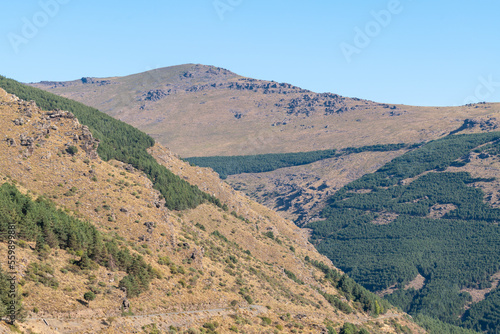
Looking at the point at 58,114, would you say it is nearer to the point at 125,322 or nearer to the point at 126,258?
the point at 126,258

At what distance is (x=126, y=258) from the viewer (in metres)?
82.4

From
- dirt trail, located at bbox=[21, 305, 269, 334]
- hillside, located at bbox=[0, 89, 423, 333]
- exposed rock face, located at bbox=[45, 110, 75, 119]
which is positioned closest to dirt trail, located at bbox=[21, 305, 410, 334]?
dirt trail, located at bbox=[21, 305, 269, 334]

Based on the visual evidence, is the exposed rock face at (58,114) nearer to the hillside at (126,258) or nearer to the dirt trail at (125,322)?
the hillside at (126,258)

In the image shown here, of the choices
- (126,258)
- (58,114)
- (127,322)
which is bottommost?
(127,322)

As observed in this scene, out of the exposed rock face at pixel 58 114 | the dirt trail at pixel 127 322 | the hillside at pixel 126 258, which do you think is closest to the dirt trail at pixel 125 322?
the dirt trail at pixel 127 322

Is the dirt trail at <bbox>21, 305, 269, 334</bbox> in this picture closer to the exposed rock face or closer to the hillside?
the hillside

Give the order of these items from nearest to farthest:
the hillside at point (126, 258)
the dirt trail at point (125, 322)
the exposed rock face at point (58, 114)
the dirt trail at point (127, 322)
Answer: the dirt trail at point (125, 322) → the dirt trail at point (127, 322) → the hillside at point (126, 258) → the exposed rock face at point (58, 114)

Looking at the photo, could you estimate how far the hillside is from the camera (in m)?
67.6

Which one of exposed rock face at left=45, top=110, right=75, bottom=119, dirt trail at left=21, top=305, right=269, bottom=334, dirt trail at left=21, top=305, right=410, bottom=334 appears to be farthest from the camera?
exposed rock face at left=45, top=110, right=75, bottom=119

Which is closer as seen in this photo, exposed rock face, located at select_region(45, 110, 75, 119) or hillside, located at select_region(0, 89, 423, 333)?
hillside, located at select_region(0, 89, 423, 333)

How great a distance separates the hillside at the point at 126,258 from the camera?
6762cm

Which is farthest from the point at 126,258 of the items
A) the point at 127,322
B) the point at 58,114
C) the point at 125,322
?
the point at 58,114

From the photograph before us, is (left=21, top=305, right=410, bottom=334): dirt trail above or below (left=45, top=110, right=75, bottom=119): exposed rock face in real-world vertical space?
below

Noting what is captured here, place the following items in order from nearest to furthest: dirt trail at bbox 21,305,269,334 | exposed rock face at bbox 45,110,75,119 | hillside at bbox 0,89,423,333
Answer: dirt trail at bbox 21,305,269,334
hillside at bbox 0,89,423,333
exposed rock face at bbox 45,110,75,119
